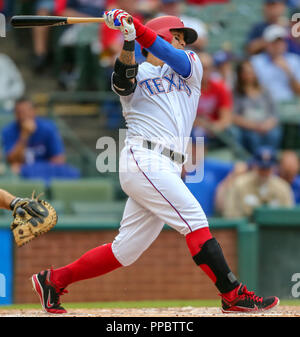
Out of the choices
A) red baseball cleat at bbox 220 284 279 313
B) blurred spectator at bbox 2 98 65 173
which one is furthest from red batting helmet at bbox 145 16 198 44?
blurred spectator at bbox 2 98 65 173

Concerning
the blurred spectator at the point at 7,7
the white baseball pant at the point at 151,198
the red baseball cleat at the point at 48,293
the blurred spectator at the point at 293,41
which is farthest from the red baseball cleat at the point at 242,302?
the blurred spectator at the point at 7,7

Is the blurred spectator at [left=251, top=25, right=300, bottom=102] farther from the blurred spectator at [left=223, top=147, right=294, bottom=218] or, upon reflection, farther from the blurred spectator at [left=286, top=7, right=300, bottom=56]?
the blurred spectator at [left=223, top=147, right=294, bottom=218]

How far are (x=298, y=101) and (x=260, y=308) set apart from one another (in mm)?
5060

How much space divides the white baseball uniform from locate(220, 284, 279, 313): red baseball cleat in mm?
456

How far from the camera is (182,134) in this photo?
453 cm

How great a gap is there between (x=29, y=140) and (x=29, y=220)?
11.6ft

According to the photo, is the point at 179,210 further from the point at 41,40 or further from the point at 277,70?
the point at 41,40

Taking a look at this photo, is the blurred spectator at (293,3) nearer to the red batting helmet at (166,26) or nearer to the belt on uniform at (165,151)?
the red batting helmet at (166,26)

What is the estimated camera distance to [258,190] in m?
7.43

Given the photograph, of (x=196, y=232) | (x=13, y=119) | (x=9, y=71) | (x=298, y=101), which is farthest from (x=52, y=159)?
(x=196, y=232)

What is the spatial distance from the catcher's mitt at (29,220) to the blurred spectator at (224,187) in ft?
10.2

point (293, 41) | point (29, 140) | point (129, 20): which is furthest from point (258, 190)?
point (129, 20)

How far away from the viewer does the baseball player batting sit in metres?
4.30

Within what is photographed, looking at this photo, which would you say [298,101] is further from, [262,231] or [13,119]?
[13,119]
